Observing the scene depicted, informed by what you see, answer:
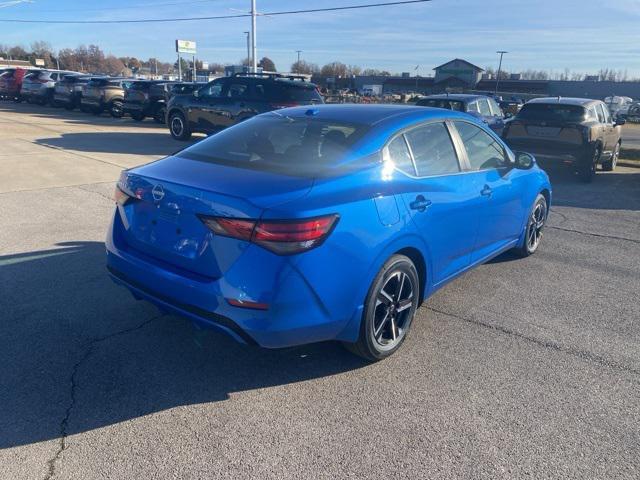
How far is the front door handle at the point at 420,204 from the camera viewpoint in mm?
3440

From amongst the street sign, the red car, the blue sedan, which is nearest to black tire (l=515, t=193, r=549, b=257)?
the blue sedan

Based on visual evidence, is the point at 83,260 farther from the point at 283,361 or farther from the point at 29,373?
the point at 283,361

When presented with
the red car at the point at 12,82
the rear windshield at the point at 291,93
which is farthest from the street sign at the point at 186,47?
the rear windshield at the point at 291,93

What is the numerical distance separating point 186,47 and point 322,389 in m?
46.2

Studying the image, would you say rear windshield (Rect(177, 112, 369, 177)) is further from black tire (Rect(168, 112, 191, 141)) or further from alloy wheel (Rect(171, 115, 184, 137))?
alloy wheel (Rect(171, 115, 184, 137))

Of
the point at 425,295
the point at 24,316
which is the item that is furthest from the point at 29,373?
the point at 425,295

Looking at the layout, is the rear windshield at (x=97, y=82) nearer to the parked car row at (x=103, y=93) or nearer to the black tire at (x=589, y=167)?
the parked car row at (x=103, y=93)

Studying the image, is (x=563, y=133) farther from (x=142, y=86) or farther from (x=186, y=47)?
(x=186, y=47)

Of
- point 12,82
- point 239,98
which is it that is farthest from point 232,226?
point 12,82

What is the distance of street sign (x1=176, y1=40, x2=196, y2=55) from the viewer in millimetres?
43000

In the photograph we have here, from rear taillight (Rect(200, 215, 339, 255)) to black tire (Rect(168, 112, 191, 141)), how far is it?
513 inches

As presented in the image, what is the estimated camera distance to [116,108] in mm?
21938

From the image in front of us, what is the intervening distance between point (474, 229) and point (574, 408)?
1626 mm

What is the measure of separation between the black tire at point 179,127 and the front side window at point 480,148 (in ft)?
38.4
